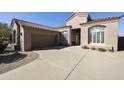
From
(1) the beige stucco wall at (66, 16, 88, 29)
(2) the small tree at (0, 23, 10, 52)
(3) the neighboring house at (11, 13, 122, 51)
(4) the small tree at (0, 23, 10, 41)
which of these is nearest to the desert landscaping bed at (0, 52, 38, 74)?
(2) the small tree at (0, 23, 10, 52)

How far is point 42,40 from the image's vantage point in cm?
1564

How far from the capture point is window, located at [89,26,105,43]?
13047mm

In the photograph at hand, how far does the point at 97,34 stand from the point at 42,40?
810 cm

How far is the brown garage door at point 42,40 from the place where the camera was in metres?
→ 14.1

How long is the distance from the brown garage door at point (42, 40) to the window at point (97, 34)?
23.1 feet

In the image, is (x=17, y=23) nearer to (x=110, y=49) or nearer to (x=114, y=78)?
(x=110, y=49)

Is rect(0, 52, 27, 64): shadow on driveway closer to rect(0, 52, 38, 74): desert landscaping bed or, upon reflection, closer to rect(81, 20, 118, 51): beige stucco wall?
rect(0, 52, 38, 74): desert landscaping bed

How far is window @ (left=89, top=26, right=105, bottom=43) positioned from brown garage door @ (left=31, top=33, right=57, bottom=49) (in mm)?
7038

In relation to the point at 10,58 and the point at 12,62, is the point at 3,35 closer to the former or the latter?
the point at 10,58

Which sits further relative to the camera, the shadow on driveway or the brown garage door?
the brown garage door

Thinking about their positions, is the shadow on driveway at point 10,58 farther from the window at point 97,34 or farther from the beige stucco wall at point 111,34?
the beige stucco wall at point 111,34

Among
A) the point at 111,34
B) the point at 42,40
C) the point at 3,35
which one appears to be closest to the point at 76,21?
the point at 42,40
